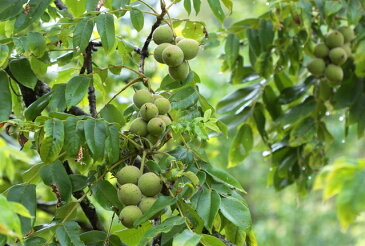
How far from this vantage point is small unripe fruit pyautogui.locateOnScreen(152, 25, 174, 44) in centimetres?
150

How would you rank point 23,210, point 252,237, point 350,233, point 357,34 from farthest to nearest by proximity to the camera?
1. point 350,233
2. point 357,34
3. point 252,237
4. point 23,210

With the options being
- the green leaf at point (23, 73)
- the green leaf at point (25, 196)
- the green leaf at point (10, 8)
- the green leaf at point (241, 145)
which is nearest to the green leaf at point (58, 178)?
the green leaf at point (25, 196)

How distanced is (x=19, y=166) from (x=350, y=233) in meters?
3.27

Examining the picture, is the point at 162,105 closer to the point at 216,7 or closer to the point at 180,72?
the point at 180,72

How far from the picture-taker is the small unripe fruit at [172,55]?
4.67 feet

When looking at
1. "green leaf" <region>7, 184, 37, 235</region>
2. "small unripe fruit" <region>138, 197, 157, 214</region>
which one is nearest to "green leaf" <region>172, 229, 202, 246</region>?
"small unripe fruit" <region>138, 197, 157, 214</region>

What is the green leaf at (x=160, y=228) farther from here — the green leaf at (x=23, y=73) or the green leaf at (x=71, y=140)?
the green leaf at (x=23, y=73)

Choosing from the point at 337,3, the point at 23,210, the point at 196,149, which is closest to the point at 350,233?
the point at 337,3

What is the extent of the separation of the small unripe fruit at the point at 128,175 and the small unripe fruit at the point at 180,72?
0.84ft

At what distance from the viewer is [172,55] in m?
1.42

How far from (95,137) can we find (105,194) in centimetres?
15

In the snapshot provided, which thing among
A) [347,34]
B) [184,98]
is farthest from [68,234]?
[347,34]

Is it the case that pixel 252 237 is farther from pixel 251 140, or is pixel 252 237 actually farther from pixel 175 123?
pixel 251 140

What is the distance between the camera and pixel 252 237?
1429mm
